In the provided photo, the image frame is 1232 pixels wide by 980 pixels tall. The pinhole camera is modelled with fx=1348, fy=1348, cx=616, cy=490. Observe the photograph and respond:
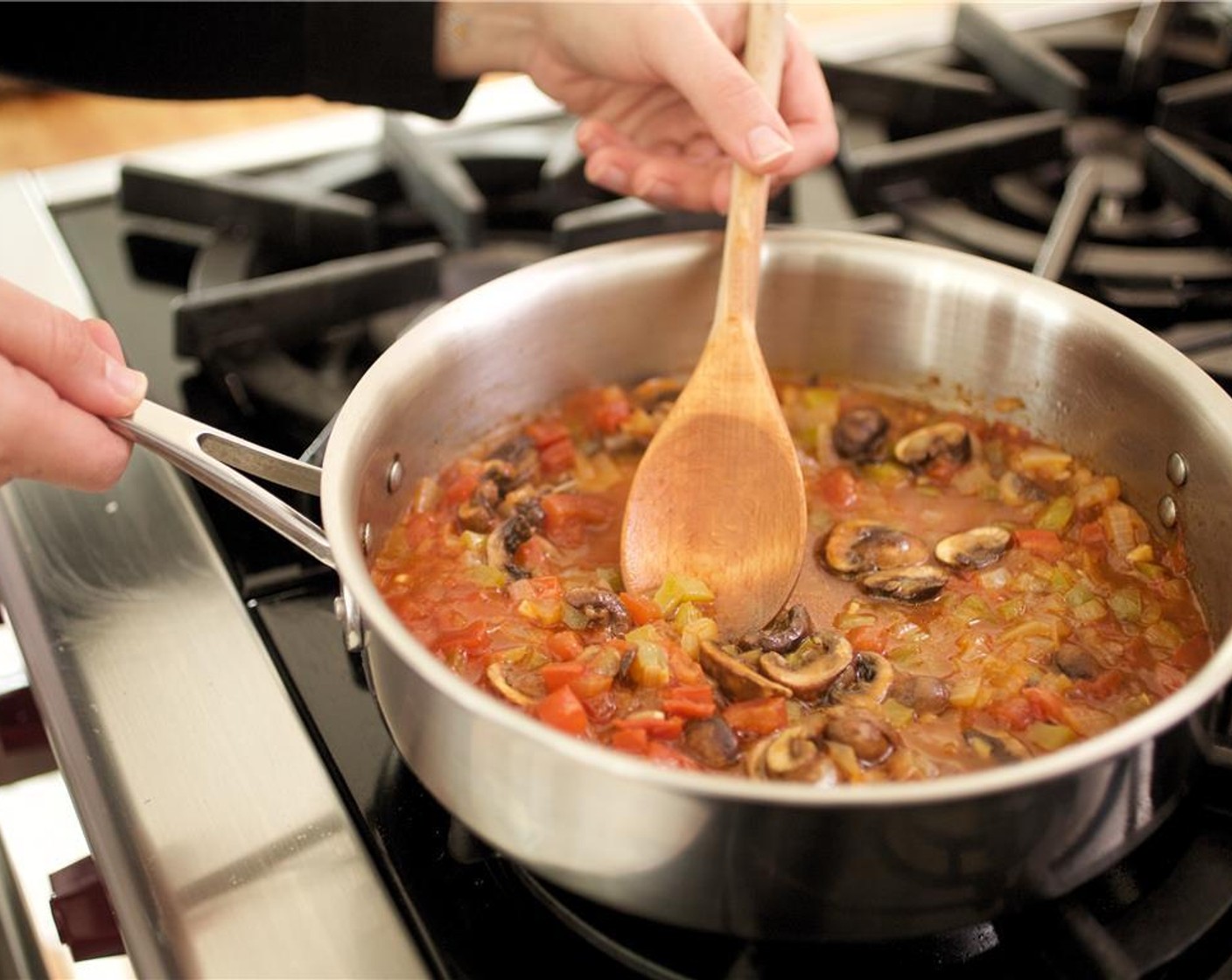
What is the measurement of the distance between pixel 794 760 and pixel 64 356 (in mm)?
805

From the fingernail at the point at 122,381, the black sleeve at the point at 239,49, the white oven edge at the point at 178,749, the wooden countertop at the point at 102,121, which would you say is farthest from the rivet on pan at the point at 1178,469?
the wooden countertop at the point at 102,121

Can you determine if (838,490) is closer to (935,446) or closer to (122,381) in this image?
(935,446)

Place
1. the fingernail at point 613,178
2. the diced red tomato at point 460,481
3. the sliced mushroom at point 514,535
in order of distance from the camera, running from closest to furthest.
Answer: the sliced mushroom at point 514,535 < the diced red tomato at point 460,481 < the fingernail at point 613,178

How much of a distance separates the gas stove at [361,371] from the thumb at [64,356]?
0.71 ft

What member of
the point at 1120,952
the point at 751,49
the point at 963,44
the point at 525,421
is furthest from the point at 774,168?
the point at 963,44

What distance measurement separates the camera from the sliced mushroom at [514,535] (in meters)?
1.63

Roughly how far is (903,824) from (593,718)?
1.50 feet

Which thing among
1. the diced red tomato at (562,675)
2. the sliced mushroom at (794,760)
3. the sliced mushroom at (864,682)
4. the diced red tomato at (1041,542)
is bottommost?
the diced red tomato at (1041,542)

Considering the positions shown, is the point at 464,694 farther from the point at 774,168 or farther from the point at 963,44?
the point at 963,44

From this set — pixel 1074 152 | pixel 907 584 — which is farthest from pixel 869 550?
pixel 1074 152

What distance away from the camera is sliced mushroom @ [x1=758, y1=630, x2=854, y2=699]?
1.39 metres

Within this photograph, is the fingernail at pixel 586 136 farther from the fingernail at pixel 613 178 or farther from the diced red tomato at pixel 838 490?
the diced red tomato at pixel 838 490

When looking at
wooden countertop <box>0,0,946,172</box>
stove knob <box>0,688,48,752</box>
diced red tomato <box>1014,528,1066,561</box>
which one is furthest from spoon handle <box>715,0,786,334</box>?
wooden countertop <box>0,0,946,172</box>

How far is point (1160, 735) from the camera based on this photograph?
1.04 m
